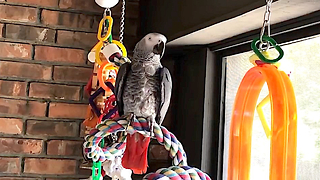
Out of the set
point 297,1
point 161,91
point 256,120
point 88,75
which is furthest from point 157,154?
point 297,1

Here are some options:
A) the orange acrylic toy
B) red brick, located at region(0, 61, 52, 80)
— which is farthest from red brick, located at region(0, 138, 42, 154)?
the orange acrylic toy

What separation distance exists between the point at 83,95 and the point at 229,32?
26.6 inches

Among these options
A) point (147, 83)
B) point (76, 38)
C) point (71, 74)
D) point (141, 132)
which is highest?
point (76, 38)

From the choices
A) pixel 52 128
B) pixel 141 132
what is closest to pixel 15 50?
pixel 52 128

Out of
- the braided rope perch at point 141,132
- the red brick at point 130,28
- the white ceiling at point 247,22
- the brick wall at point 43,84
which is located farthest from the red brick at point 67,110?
the braided rope perch at point 141,132

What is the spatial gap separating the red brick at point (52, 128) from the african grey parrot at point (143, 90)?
794mm

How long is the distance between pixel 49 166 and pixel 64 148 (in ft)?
0.29

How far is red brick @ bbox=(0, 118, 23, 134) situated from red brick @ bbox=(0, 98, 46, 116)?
0.03 m

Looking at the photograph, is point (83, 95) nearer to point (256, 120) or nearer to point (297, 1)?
point (256, 120)

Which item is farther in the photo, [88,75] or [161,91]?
[88,75]

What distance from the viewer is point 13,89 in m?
1.66

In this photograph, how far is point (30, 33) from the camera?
169 centimetres

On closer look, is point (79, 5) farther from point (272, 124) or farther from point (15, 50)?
point (272, 124)

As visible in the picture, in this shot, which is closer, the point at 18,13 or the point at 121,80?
the point at 121,80
